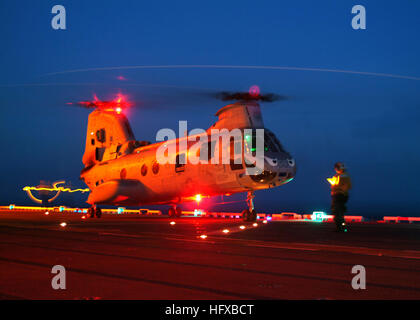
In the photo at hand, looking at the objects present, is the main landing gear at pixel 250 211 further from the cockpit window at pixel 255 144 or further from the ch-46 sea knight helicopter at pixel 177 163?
the cockpit window at pixel 255 144

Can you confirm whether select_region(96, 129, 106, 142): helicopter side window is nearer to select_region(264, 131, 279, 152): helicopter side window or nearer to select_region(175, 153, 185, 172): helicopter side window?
select_region(175, 153, 185, 172): helicopter side window

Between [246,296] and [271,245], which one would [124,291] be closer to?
[246,296]

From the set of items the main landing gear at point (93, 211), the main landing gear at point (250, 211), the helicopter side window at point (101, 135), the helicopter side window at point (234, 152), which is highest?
the helicopter side window at point (101, 135)

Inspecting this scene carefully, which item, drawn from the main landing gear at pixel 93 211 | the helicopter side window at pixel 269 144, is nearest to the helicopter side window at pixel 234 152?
the helicopter side window at pixel 269 144

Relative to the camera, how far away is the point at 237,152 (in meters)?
24.9

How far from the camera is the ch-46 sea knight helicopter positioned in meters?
24.7

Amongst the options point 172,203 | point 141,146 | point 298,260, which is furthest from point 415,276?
point 141,146

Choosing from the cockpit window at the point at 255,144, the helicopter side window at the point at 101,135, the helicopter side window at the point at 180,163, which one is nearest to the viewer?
the cockpit window at the point at 255,144

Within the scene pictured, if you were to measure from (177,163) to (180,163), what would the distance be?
0.35 m

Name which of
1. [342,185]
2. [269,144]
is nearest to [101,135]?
[269,144]

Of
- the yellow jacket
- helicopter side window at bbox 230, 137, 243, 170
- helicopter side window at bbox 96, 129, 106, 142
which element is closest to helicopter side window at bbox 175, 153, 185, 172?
helicopter side window at bbox 230, 137, 243, 170

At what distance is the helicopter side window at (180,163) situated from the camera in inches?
1136

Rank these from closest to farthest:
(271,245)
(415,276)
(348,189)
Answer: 1. (415,276)
2. (271,245)
3. (348,189)
